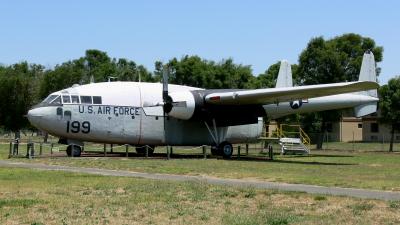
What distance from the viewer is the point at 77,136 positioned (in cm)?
3241

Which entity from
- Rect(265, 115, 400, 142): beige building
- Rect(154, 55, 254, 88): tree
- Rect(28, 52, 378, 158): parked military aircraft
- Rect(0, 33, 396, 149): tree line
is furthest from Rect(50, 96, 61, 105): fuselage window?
Rect(265, 115, 400, 142): beige building

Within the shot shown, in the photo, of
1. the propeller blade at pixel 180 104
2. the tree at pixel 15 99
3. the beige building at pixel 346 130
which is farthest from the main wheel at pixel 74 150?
the beige building at pixel 346 130

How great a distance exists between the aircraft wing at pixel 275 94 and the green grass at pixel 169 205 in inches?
605

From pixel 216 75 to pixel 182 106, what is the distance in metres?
41.6

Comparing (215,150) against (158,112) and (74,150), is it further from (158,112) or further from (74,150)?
(74,150)

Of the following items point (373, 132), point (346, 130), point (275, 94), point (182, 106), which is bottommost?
point (373, 132)

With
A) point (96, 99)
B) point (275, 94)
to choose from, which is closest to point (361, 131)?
point (275, 94)

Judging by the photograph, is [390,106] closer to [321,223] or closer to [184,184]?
[184,184]

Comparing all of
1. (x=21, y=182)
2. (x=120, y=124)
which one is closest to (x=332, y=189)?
(x=21, y=182)

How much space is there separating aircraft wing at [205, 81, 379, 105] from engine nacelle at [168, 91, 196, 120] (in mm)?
1058

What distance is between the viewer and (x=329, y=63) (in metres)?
57.7

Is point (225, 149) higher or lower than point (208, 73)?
lower

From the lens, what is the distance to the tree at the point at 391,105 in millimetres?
54534

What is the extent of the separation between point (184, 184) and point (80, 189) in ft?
9.92
